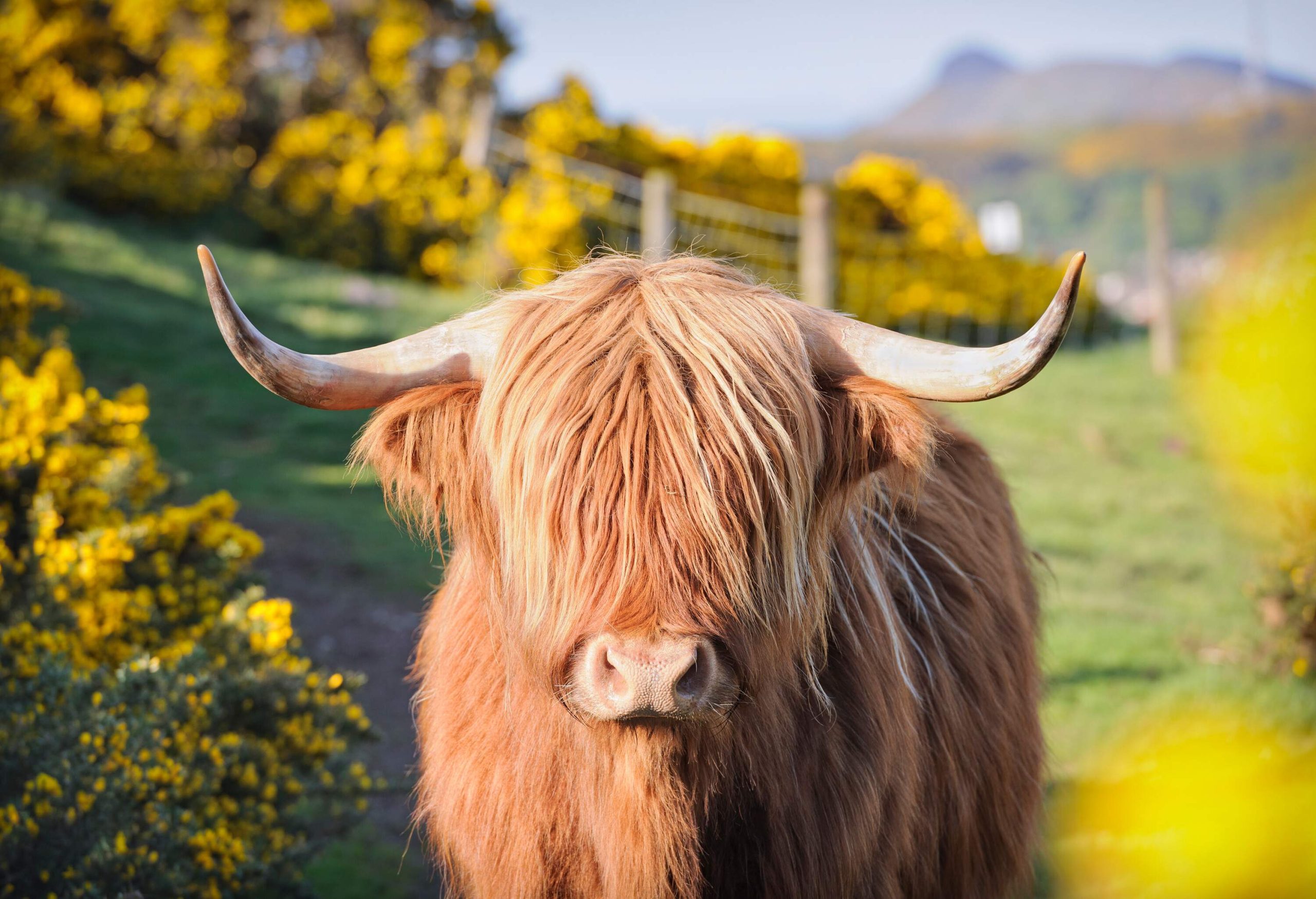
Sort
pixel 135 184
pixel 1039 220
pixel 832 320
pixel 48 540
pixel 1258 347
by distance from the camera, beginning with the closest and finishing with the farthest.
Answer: pixel 832 320 → pixel 48 540 → pixel 1258 347 → pixel 135 184 → pixel 1039 220

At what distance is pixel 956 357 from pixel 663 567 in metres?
0.68

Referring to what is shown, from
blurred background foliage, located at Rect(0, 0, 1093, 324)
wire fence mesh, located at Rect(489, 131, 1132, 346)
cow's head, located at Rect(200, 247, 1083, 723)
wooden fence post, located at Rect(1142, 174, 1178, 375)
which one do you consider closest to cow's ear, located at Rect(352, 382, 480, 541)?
cow's head, located at Rect(200, 247, 1083, 723)

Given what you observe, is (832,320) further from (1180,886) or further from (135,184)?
(135,184)

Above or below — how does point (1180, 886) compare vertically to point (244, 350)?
below

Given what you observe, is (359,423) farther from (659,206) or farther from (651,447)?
(651,447)

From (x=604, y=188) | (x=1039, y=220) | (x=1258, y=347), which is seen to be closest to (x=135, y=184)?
(x=604, y=188)

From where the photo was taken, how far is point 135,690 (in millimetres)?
3102

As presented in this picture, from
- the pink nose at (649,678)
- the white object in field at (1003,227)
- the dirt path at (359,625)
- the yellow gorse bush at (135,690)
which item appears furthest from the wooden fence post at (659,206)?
the white object in field at (1003,227)

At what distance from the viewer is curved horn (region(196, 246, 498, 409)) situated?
1823mm

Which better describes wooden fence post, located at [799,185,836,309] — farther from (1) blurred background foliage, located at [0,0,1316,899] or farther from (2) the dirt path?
A: (2) the dirt path

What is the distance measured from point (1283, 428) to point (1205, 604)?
132 centimetres

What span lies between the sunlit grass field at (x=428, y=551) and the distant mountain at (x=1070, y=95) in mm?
3390

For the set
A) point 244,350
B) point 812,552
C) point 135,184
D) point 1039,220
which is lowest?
point 812,552

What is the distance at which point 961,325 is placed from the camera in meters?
13.5
